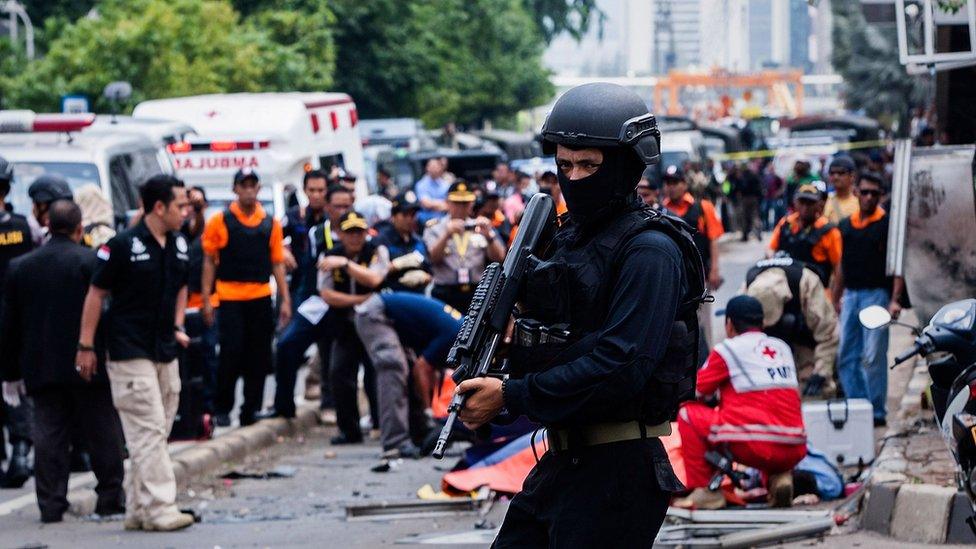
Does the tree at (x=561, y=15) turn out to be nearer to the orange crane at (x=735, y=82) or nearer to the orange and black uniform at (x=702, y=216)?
the orange and black uniform at (x=702, y=216)

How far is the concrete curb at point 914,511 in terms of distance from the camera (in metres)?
7.64

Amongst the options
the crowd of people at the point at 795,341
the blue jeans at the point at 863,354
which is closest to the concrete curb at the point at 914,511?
the crowd of people at the point at 795,341

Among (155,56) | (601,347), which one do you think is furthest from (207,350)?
(155,56)

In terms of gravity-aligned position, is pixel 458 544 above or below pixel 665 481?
below

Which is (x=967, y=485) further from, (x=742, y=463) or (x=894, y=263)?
(x=894, y=263)

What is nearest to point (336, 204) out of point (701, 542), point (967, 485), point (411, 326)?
point (411, 326)

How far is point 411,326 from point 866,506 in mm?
3862

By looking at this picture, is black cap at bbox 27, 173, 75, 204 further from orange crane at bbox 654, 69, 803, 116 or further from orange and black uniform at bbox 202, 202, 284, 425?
orange crane at bbox 654, 69, 803, 116

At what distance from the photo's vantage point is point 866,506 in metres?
8.11

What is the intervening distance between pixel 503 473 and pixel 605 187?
516 centimetres

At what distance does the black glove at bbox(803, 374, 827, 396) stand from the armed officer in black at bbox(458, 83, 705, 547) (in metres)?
7.92

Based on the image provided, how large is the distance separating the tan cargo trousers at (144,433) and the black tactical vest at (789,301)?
4704mm

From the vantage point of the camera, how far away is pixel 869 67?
2240 inches

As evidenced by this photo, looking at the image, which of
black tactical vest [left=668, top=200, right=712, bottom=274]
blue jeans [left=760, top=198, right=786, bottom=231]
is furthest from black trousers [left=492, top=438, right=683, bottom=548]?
Answer: blue jeans [left=760, top=198, right=786, bottom=231]
